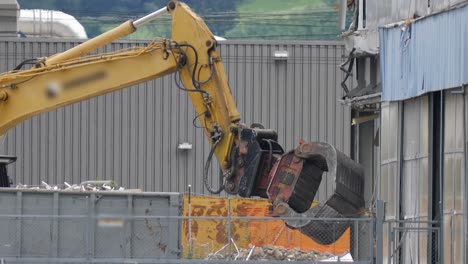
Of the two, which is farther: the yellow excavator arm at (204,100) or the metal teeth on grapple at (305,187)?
the yellow excavator arm at (204,100)

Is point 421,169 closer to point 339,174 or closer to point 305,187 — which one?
point 339,174

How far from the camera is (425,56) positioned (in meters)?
27.5

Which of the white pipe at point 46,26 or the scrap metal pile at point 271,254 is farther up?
the white pipe at point 46,26

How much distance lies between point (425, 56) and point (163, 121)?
19957 mm

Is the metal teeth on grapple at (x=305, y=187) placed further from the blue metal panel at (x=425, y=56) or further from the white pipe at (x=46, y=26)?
the white pipe at (x=46, y=26)

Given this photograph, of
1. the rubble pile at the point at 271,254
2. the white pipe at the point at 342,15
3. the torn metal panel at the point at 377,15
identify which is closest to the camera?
the torn metal panel at the point at 377,15

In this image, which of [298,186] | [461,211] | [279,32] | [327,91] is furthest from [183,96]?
[279,32]

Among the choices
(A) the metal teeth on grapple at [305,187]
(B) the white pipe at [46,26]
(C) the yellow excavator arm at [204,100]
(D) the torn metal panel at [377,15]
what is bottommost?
(A) the metal teeth on grapple at [305,187]

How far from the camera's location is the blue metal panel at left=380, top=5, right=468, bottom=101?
25.5 meters

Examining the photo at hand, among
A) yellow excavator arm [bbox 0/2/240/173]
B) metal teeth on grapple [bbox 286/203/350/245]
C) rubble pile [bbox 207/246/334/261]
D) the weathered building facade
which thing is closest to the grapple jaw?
metal teeth on grapple [bbox 286/203/350/245]

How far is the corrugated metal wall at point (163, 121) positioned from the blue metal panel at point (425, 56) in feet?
53.4

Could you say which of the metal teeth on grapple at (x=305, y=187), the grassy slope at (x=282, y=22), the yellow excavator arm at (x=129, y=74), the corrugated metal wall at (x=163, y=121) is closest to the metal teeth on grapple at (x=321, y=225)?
the metal teeth on grapple at (x=305, y=187)

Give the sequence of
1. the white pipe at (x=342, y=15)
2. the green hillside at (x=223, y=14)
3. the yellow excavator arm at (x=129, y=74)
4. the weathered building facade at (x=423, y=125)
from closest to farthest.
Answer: the weathered building facade at (x=423, y=125)
the yellow excavator arm at (x=129, y=74)
the white pipe at (x=342, y=15)
the green hillside at (x=223, y=14)

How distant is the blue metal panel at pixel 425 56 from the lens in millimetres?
25547
